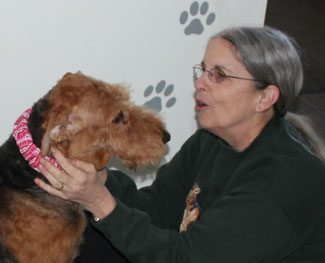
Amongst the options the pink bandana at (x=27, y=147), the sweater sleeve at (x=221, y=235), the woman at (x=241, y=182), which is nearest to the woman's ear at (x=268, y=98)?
the woman at (x=241, y=182)

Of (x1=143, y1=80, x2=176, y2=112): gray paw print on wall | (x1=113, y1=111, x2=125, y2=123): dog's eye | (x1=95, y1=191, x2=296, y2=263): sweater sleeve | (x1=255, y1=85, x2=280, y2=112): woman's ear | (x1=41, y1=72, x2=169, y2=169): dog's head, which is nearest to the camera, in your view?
(x1=95, y1=191, x2=296, y2=263): sweater sleeve

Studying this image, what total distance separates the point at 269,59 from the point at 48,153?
1013 millimetres

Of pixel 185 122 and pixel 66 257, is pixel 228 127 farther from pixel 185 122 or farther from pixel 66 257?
pixel 185 122

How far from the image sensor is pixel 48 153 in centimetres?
187

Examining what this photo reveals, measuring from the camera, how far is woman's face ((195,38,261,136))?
2.00 metres

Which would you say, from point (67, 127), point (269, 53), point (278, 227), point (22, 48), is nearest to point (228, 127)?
point (269, 53)

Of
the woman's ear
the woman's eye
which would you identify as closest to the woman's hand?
the woman's eye

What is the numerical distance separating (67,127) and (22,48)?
66 centimetres

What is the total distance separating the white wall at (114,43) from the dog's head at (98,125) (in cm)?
44

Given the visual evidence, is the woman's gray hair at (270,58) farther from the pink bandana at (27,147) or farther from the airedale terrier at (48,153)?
the pink bandana at (27,147)

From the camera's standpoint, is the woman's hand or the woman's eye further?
the woman's eye

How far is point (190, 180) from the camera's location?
8.20 feet

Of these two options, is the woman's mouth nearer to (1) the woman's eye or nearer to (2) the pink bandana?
(1) the woman's eye

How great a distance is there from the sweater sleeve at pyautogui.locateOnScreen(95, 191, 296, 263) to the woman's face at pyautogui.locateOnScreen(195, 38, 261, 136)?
346 millimetres
